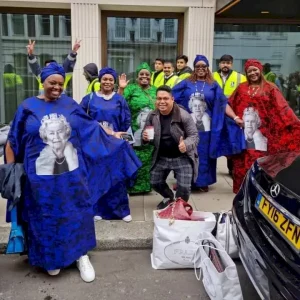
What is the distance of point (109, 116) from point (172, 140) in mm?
737

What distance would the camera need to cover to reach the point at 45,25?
28.0 feet

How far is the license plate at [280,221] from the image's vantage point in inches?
75.0

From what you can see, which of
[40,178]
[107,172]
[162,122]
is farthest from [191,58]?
[40,178]

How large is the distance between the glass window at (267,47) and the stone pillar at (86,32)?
8.80 ft

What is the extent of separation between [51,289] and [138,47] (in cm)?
684

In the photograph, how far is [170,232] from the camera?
3025 mm

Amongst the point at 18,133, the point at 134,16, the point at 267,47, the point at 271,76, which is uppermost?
the point at 134,16

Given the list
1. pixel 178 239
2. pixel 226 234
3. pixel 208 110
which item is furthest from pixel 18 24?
pixel 226 234

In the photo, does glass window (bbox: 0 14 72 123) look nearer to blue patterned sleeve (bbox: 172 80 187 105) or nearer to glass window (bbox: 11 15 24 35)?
glass window (bbox: 11 15 24 35)

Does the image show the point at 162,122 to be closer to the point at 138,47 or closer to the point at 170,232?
the point at 170,232

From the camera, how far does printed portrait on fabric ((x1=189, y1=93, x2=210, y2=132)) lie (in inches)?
177

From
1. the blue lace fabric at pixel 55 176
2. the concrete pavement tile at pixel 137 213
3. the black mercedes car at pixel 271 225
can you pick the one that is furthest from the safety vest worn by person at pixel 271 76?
the blue lace fabric at pixel 55 176

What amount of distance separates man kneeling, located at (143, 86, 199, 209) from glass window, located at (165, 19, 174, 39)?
17.0ft

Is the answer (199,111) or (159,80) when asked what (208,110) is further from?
(159,80)
